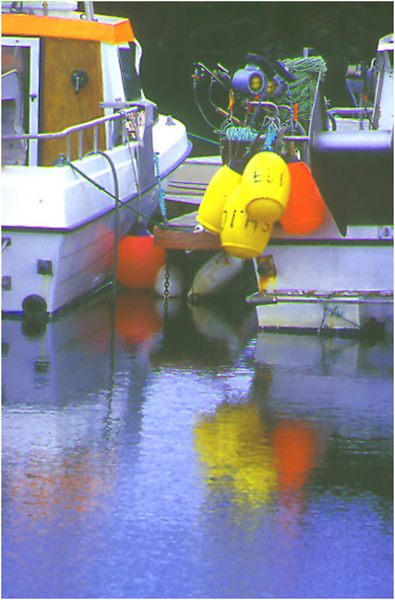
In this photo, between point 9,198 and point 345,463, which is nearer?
point 345,463

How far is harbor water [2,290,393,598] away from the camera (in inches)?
259

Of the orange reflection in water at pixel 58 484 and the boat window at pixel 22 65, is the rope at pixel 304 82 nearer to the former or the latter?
the boat window at pixel 22 65

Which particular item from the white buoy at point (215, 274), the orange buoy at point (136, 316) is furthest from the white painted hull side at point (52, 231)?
the white buoy at point (215, 274)

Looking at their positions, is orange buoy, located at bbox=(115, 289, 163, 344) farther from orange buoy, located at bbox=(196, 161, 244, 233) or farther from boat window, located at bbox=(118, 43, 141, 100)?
boat window, located at bbox=(118, 43, 141, 100)

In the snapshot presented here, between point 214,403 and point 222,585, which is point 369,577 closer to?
point 222,585

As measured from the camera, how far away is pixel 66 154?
42.9ft

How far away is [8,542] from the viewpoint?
6.86 meters

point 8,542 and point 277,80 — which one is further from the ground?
point 277,80

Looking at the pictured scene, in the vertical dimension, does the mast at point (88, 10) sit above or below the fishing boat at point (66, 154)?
above

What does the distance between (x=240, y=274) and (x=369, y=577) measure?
6.81 metres

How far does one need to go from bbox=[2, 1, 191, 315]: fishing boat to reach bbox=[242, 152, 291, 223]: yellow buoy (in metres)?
1.53

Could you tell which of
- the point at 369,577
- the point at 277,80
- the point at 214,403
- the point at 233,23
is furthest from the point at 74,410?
the point at 233,23

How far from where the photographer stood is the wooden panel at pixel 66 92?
43.6ft

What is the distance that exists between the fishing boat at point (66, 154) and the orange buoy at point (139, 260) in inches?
5.1
